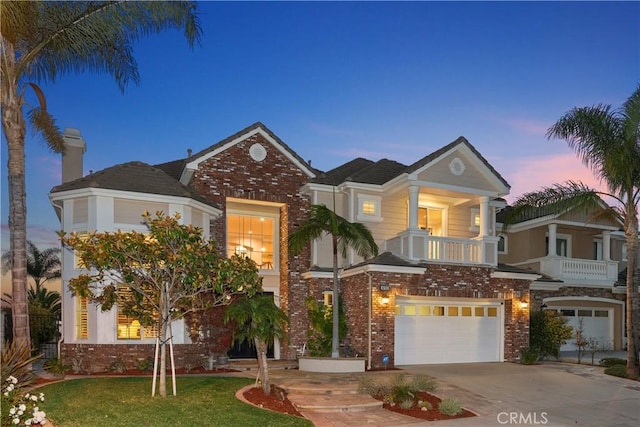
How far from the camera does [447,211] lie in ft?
61.3

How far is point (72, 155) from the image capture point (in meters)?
17.0

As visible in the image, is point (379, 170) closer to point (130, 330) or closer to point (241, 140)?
point (241, 140)

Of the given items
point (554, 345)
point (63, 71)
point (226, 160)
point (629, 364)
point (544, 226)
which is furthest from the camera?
point (544, 226)

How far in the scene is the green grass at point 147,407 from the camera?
814cm

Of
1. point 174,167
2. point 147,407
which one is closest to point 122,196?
point 174,167

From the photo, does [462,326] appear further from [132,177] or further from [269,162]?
[132,177]

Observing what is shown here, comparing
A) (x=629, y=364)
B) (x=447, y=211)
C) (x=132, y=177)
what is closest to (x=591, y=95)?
(x=447, y=211)

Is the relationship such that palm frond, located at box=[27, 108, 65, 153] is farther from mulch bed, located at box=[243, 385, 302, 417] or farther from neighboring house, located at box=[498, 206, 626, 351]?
neighboring house, located at box=[498, 206, 626, 351]

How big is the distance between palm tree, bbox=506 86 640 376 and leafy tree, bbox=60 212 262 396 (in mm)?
10436

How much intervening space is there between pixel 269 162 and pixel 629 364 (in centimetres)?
1235

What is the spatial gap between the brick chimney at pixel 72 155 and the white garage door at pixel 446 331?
451 inches

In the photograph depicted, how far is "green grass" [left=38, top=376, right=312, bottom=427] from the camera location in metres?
8.14

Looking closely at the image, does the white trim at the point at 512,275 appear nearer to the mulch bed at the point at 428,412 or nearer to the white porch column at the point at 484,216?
the white porch column at the point at 484,216

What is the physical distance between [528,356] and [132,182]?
44.2ft
